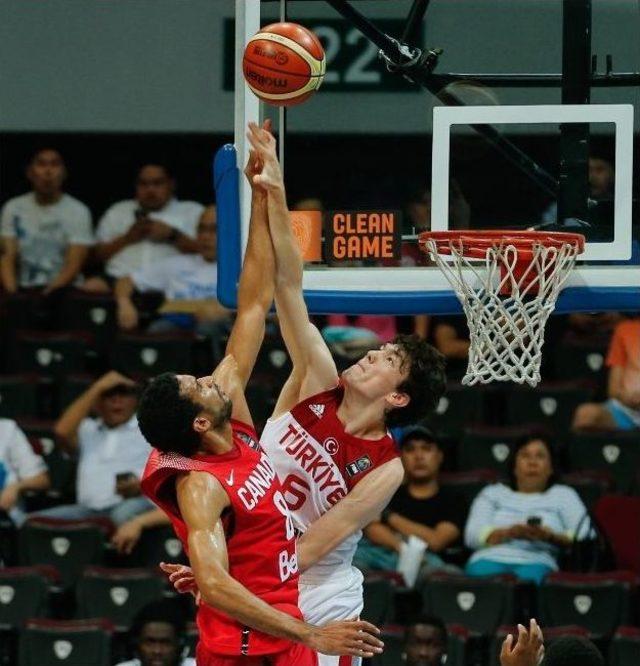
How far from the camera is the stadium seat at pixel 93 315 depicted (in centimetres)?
1050

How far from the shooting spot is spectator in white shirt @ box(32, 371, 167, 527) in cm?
887

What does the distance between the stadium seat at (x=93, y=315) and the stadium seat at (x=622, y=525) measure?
135 inches

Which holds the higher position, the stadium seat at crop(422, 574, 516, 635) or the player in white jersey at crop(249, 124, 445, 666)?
the player in white jersey at crop(249, 124, 445, 666)

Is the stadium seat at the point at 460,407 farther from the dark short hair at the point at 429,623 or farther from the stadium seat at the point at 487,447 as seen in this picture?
the dark short hair at the point at 429,623

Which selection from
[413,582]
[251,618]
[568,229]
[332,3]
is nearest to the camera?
[251,618]

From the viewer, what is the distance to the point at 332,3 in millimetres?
6582

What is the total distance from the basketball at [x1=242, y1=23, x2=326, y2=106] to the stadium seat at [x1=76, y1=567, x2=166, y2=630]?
3.34 m

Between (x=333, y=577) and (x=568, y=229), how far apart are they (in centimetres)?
150

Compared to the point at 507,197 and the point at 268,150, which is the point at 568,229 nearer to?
the point at 507,197

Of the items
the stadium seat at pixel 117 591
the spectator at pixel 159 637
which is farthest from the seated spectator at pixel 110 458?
the spectator at pixel 159 637

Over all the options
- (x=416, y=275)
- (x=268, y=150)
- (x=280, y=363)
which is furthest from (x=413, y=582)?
(x=268, y=150)

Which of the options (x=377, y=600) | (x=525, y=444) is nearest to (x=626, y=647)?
(x=377, y=600)

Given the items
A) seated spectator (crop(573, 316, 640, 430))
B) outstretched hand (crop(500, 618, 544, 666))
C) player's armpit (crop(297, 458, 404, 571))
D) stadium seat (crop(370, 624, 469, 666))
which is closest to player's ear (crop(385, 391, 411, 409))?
player's armpit (crop(297, 458, 404, 571))

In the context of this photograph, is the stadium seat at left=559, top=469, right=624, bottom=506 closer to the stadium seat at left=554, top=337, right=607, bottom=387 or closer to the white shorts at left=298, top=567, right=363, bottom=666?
the stadium seat at left=554, top=337, right=607, bottom=387
